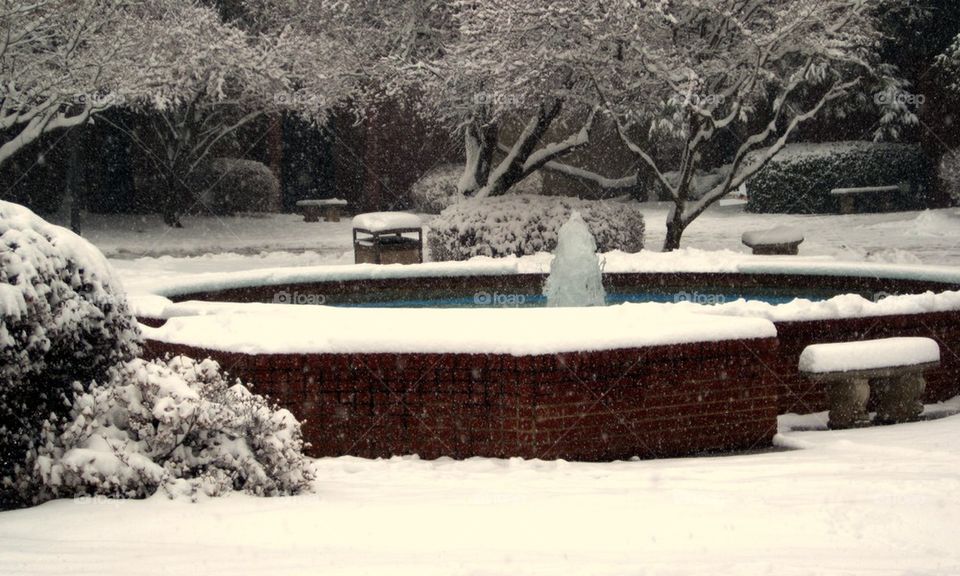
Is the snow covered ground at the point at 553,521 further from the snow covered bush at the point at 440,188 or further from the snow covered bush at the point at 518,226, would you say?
the snow covered bush at the point at 440,188

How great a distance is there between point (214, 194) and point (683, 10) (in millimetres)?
16277

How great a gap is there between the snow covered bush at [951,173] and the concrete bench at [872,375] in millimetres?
18544

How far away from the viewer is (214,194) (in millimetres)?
31453

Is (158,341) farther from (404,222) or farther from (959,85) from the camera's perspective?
(959,85)

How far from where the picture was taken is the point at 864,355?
8.93 metres

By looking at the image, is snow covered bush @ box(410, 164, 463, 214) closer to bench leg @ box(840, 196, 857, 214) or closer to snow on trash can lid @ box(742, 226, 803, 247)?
bench leg @ box(840, 196, 857, 214)

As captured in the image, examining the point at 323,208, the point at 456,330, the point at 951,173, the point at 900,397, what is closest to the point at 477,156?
the point at 323,208

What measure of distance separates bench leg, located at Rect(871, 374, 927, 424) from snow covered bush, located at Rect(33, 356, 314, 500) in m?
5.11

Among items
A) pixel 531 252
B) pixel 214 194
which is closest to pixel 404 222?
pixel 531 252

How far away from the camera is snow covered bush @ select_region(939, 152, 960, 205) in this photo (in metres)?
26.5

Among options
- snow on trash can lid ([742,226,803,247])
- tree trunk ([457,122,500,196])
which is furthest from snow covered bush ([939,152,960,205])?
tree trunk ([457,122,500,196])

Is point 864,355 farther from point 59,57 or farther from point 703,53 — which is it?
point 59,57

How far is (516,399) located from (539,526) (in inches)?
83.3

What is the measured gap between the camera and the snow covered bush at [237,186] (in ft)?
103
